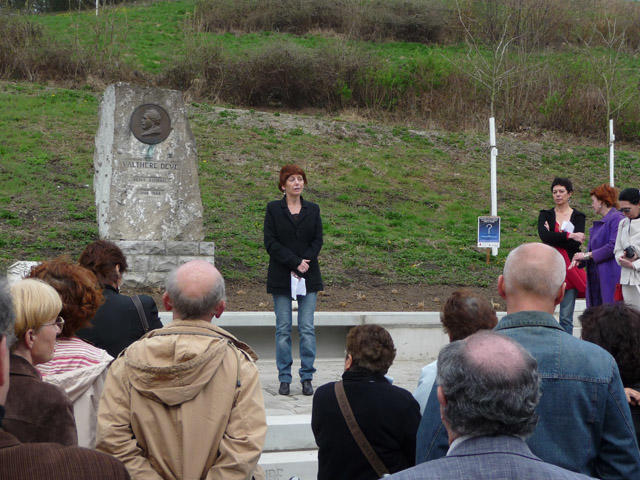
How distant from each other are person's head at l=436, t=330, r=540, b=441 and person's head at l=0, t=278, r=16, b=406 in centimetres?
113

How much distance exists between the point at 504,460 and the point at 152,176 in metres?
9.16

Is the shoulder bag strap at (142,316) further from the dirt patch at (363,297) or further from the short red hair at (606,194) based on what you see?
the short red hair at (606,194)

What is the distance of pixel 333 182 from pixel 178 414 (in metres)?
14.3

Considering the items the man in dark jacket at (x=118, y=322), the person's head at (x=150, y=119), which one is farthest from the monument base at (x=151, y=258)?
the man in dark jacket at (x=118, y=322)

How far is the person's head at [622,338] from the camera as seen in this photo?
3.10m

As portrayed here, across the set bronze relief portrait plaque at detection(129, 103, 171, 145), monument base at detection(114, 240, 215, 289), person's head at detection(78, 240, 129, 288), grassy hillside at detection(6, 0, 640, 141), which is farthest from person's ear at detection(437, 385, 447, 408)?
grassy hillside at detection(6, 0, 640, 141)

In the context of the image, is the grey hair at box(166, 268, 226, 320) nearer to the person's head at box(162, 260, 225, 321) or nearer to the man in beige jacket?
the person's head at box(162, 260, 225, 321)

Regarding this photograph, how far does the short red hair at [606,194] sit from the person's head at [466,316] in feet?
16.7

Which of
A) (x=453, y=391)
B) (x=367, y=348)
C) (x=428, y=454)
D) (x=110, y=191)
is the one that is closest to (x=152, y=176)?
(x=110, y=191)

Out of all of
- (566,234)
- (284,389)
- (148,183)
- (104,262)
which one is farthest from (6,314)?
(148,183)

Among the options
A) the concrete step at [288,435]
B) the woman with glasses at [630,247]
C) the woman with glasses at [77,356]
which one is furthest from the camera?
the woman with glasses at [630,247]

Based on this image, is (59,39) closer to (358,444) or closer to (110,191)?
(110,191)

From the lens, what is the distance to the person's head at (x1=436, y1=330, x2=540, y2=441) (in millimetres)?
1909

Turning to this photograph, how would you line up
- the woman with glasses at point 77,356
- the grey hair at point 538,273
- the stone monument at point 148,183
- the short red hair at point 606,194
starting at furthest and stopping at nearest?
the stone monument at point 148,183, the short red hair at point 606,194, the woman with glasses at point 77,356, the grey hair at point 538,273
